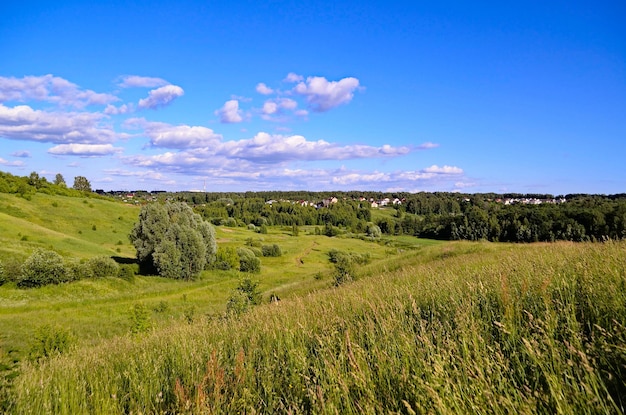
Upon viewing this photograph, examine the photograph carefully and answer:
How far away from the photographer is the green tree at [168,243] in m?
44.5

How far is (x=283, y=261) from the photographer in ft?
238

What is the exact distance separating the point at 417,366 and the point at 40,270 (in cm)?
3785

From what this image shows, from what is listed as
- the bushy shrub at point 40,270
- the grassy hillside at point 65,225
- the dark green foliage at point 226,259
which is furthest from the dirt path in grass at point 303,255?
the bushy shrub at point 40,270

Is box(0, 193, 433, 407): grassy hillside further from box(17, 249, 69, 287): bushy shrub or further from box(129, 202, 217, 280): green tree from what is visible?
box(129, 202, 217, 280): green tree

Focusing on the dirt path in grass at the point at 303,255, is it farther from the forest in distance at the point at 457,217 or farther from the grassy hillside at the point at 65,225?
the forest in distance at the point at 457,217

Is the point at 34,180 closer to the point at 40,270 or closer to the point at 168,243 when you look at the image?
the point at 168,243

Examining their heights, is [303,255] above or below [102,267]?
below

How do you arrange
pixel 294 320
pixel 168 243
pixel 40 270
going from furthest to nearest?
pixel 168 243, pixel 40 270, pixel 294 320

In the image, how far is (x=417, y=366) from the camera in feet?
10.6

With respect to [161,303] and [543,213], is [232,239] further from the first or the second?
[543,213]

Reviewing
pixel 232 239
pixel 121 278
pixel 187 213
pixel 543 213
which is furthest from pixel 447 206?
pixel 121 278

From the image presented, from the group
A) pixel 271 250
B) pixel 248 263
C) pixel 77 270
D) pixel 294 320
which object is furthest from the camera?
pixel 271 250

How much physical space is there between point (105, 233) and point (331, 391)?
69.7 meters

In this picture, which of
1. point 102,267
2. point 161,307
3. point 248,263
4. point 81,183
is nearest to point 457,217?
point 248,263
